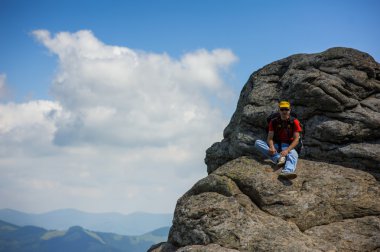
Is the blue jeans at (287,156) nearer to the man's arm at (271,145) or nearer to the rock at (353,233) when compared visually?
the man's arm at (271,145)

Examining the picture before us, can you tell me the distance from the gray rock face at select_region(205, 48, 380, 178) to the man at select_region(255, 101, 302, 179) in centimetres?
318

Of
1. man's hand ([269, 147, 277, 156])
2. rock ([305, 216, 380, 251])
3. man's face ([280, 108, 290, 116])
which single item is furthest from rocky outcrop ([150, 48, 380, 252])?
man's face ([280, 108, 290, 116])

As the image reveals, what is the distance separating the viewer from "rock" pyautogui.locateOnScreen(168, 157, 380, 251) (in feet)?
55.8

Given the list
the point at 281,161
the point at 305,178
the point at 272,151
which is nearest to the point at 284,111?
the point at 272,151

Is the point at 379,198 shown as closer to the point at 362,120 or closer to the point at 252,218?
the point at 362,120

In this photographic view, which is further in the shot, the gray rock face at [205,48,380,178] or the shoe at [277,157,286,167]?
the gray rock face at [205,48,380,178]

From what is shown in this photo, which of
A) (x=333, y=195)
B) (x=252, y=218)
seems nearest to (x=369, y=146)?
(x=333, y=195)

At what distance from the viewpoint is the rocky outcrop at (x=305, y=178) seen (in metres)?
17.5

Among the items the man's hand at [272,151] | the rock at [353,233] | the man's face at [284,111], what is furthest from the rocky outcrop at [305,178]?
the man's face at [284,111]

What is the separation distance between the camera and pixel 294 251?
1568cm

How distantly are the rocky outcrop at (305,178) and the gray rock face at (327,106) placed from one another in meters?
0.07

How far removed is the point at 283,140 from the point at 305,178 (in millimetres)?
2656

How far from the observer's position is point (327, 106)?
2434 centimetres

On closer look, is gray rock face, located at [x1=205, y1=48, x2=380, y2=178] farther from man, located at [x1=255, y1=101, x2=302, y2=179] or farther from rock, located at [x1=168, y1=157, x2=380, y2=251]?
A: man, located at [x1=255, y1=101, x2=302, y2=179]
